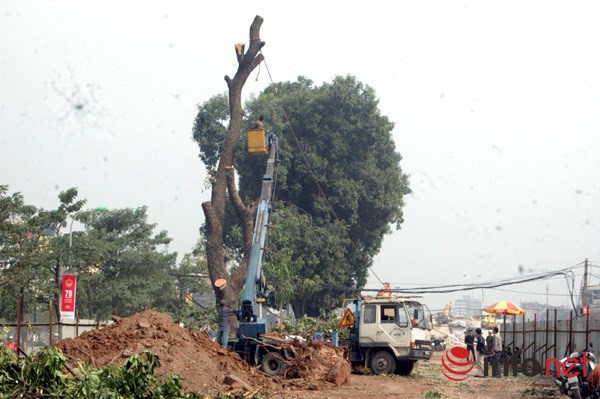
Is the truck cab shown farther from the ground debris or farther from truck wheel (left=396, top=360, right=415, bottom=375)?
the ground debris

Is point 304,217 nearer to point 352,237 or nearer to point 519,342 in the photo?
point 352,237

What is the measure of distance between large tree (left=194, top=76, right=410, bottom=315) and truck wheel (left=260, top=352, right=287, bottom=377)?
76.9ft

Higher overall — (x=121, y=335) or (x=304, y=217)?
(x=304, y=217)

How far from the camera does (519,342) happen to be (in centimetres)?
3744

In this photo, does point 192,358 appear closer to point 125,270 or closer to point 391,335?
point 391,335

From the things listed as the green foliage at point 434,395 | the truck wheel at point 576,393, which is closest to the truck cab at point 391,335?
the green foliage at point 434,395

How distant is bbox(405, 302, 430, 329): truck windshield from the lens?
88.1 ft

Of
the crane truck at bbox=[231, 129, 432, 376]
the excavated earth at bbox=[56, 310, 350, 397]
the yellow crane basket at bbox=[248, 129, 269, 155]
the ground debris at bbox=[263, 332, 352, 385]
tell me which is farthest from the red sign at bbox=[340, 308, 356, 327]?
the yellow crane basket at bbox=[248, 129, 269, 155]

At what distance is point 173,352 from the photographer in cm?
1859

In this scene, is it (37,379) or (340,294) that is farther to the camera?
(340,294)

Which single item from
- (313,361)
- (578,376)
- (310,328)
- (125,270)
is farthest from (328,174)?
(578,376)

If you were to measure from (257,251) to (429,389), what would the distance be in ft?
22.7

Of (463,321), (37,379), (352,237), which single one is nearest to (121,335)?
(37,379)

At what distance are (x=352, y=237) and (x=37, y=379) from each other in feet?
133
